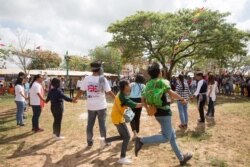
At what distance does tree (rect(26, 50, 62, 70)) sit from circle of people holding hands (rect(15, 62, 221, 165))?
50.3 m

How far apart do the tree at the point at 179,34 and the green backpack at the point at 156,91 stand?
22944 millimetres

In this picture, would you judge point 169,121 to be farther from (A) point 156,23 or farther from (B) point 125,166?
(A) point 156,23

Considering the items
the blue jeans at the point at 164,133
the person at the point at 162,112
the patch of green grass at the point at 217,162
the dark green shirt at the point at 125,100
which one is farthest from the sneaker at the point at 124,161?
the patch of green grass at the point at 217,162

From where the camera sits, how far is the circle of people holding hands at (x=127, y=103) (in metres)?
5.47

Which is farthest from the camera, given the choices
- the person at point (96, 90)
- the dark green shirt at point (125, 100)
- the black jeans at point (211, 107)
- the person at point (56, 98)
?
the black jeans at point (211, 107)

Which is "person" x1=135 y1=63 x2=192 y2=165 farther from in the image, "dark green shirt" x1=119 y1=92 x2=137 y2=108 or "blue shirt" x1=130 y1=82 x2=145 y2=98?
"blue shirt" x1=130 y1=82 x2=145 y2=98

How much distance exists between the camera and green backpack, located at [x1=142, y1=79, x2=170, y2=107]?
5391 mm

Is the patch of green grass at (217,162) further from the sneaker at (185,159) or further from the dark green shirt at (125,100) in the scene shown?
the dark green shirt at (125,100)

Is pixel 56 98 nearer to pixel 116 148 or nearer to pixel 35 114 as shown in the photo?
pixel 35 114

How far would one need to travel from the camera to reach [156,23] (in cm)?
2955

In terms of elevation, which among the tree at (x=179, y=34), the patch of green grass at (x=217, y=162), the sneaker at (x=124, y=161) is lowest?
the patch of green grass at (x=217, y=162)

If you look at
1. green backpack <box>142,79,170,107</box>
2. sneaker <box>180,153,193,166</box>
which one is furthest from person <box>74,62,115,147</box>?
sneaker <box>180,153,193,166</box>

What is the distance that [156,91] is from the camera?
17.7ft

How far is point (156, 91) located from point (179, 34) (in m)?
23.3
